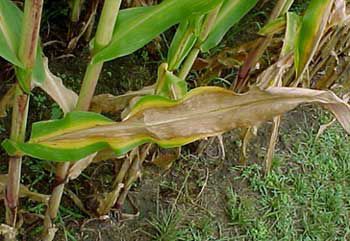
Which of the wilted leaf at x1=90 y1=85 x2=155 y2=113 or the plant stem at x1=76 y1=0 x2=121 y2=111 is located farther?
the wilted leaf at x1=90 y1=85 x2=155 y2=113

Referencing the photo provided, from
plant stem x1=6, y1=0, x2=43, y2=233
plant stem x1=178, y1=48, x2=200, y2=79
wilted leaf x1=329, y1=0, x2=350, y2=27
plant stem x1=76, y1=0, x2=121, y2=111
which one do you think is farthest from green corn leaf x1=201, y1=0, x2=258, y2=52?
plant stem x1=6, y1=0, x2=43, y2=233

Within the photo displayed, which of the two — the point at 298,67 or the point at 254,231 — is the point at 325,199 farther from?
the point at 298,67

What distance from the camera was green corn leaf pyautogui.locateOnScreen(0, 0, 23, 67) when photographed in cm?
90

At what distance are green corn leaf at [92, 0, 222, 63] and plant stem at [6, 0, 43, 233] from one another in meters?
0.09

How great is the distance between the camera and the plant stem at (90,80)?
2.99 ft

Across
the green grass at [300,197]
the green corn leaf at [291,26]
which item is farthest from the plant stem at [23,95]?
the green grass at [300,197]

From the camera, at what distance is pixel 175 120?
95cm

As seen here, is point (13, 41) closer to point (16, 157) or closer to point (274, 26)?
point (16, 157)

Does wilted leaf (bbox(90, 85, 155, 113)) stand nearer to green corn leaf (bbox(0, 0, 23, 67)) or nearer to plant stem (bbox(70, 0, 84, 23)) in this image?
green corn leaf (bbox(0, 0, 23, 67))

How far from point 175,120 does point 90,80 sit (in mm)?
152

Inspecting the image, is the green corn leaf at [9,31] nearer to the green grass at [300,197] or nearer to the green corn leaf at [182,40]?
the green corn leaf at [182,40]

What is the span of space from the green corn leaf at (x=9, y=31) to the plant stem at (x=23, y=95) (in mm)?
15

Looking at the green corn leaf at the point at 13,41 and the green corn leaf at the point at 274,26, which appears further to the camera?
the green corn leaf at the point at 274,26

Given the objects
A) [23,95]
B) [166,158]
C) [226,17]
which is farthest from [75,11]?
[23,95]
